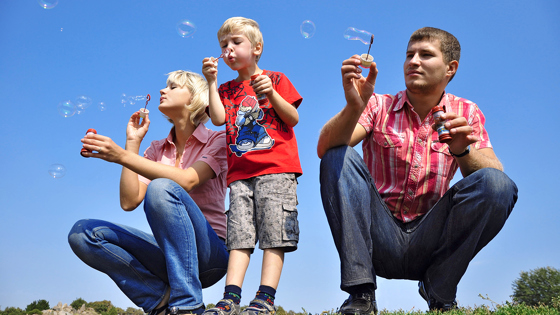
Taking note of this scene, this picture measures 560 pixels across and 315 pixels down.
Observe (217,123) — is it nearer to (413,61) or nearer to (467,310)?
(413,61)

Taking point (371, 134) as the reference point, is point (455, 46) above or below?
above

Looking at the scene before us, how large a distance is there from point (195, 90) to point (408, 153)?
1.84 m

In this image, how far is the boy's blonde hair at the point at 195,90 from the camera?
3.93 meters

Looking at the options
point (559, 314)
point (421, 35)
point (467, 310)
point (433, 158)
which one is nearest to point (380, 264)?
point (467, 310)

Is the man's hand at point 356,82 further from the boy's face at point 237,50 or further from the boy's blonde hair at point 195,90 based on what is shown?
the boy's blonde hair at point 195,90

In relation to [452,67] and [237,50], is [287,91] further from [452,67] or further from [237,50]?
→ [452,67]

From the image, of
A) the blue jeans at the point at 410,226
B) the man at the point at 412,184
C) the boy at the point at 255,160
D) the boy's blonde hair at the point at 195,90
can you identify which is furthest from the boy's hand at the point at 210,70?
the blue jeans at the point at 410,226

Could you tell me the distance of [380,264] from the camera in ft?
10.9

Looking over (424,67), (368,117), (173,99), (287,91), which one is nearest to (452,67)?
(424,67)

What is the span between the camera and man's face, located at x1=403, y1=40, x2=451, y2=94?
356cm

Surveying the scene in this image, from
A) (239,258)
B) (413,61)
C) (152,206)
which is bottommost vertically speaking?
(239,258)

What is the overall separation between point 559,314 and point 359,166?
4.62ft

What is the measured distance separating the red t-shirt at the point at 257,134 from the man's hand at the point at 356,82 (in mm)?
560

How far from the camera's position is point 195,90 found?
13.1ft
